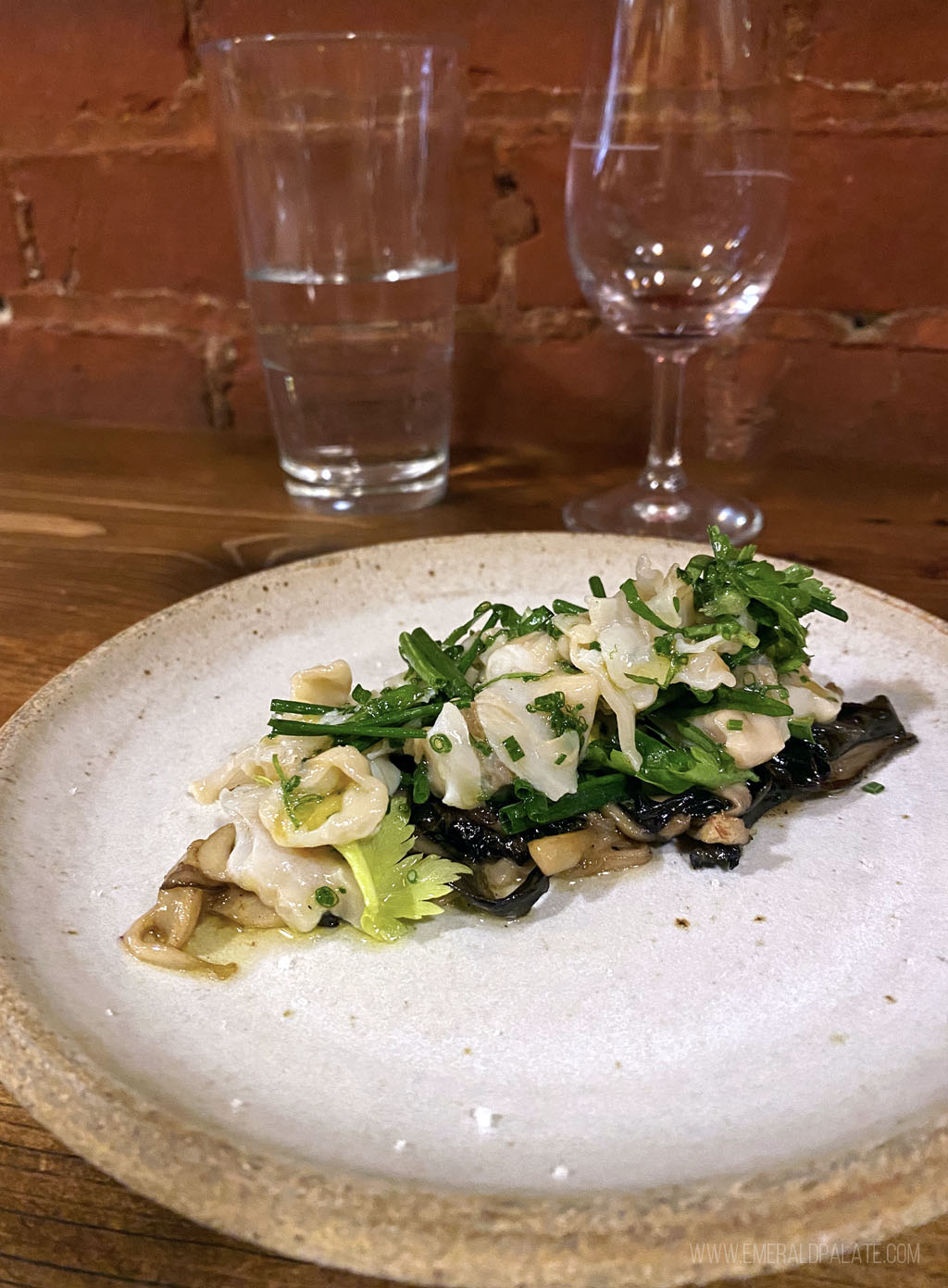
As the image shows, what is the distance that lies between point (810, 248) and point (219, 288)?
1054mm

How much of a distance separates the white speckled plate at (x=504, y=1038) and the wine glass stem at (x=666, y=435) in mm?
668

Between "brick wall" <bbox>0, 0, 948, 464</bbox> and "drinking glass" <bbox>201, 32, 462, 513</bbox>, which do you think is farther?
"brick wall" <bbox>0, 0, 948, 464</bbox>

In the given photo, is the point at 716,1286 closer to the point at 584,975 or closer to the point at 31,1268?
the point at 584,975

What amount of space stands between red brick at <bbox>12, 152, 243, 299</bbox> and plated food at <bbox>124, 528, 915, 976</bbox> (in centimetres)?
129

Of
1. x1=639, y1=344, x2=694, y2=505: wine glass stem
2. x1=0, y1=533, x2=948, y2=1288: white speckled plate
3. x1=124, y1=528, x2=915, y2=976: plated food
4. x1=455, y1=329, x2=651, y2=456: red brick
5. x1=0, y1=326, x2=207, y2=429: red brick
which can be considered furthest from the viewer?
x1=0, y1=326, x2=207, y2=429: red brick

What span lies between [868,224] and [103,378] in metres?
1.45

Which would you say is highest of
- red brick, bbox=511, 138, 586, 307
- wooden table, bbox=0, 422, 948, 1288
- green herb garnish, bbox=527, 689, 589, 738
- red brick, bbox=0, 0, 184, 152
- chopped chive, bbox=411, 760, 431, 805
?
red brick, bbox=0, 0, 184, 152

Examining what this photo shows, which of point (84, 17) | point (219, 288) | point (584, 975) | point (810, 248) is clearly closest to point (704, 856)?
point (584, 975)

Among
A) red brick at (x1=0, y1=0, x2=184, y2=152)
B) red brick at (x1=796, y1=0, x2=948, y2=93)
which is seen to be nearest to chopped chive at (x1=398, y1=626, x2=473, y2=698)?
red brick at (x1=796, y1=0, x2=948, y2=93)

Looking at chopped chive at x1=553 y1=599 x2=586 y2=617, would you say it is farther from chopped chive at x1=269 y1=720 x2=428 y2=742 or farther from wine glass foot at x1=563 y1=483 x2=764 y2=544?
wine glass foot at x1=563 y1=483 x2=764 y2=544

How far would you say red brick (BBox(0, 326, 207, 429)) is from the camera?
2016 millimetres

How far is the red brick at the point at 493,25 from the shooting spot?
1558 millimetres

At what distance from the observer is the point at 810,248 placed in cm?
158

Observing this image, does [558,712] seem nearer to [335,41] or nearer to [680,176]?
[680,176]
